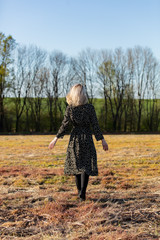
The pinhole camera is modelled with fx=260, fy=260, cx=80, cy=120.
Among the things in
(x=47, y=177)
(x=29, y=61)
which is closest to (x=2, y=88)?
(x=29, y=61)

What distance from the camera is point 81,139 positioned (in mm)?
4918

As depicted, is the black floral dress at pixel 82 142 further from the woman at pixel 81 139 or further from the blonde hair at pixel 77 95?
the blonde hair at pixel 77 95

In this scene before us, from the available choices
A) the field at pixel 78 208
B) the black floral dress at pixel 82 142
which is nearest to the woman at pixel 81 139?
the black floral dress at pixel 82 142

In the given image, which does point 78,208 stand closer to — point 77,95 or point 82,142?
point 82,142

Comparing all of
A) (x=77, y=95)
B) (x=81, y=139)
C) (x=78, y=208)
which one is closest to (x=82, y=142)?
(x=81, y=139)

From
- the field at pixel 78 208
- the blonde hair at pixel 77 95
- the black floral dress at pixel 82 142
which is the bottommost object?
the field at pixel 78 208

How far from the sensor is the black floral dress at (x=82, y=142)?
192 inches

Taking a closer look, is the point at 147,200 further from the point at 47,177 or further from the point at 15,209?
the point at 47,177

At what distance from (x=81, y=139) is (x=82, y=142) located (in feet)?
0.20

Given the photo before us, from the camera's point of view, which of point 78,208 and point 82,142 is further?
point 82,142

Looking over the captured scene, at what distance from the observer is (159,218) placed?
13.0 ft

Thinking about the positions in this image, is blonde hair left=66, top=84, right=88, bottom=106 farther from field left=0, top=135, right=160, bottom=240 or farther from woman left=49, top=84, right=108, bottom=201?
field left=0, top=135, right=160, bottom=240

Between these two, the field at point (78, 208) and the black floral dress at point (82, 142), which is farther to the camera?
the black floral dress at point (82, 142)

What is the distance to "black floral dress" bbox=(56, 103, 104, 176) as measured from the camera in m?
4.88
